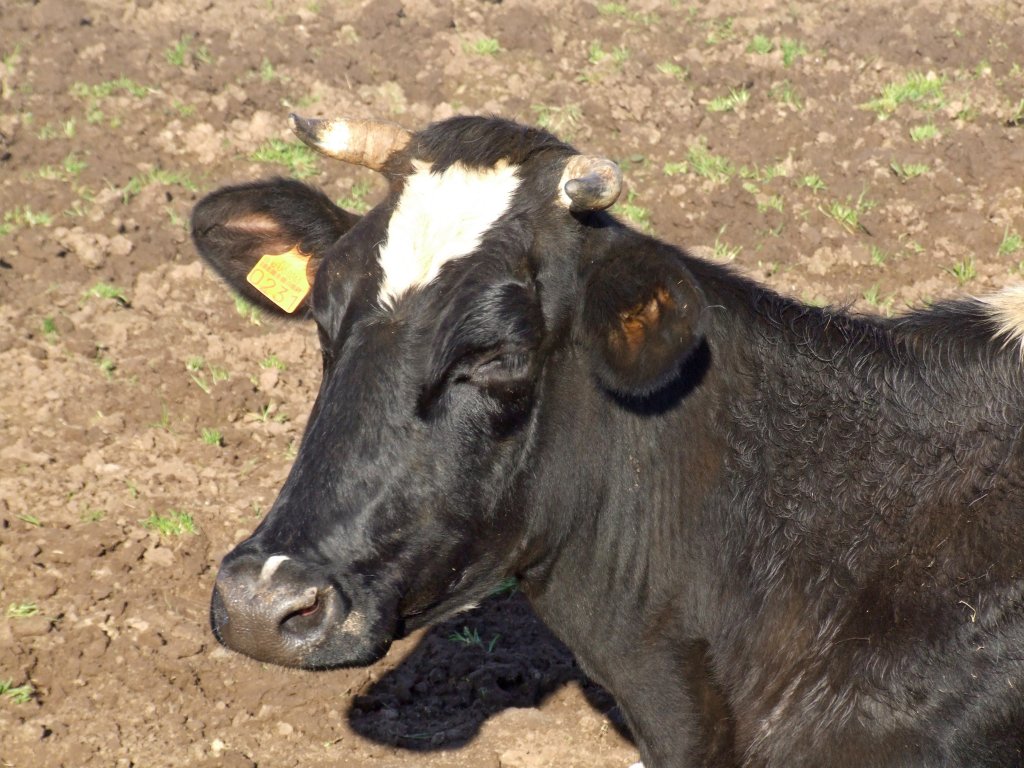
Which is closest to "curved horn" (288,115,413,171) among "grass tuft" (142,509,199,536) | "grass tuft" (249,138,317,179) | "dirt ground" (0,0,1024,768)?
"dirt ground" (0,0,1024,768)

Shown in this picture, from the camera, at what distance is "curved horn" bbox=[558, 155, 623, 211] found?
14.5 ft

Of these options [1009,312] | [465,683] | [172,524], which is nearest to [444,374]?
[1009,312]

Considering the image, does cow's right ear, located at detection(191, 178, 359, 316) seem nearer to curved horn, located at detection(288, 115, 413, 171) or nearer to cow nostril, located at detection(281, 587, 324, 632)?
curved horn, located at detection(288, 115, 413, 171)

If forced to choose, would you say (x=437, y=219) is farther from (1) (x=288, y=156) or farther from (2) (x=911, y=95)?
(2) (x=911, y=95)

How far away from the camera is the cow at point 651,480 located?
4.32m

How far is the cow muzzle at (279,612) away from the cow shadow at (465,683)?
7.39 ft

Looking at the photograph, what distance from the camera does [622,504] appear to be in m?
4.83

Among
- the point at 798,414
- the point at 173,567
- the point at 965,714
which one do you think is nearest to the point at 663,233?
the point at 173,567

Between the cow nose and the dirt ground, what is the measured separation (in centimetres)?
216

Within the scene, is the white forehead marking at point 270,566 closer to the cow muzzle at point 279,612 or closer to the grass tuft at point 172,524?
the cow muzzle at point 279,612

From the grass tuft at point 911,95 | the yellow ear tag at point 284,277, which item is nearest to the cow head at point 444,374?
the yellow ear tag at point 284,277

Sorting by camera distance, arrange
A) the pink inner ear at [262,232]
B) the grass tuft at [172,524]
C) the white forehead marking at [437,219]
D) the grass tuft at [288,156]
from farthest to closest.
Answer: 1. the grass tuft at [288,156]
2. the grass tuft at [172,524]
3. the pink inner ear at [262,232]
4. the white forehead marking at [437,219]

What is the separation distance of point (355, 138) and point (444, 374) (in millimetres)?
1350

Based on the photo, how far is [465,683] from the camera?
6738 mm
